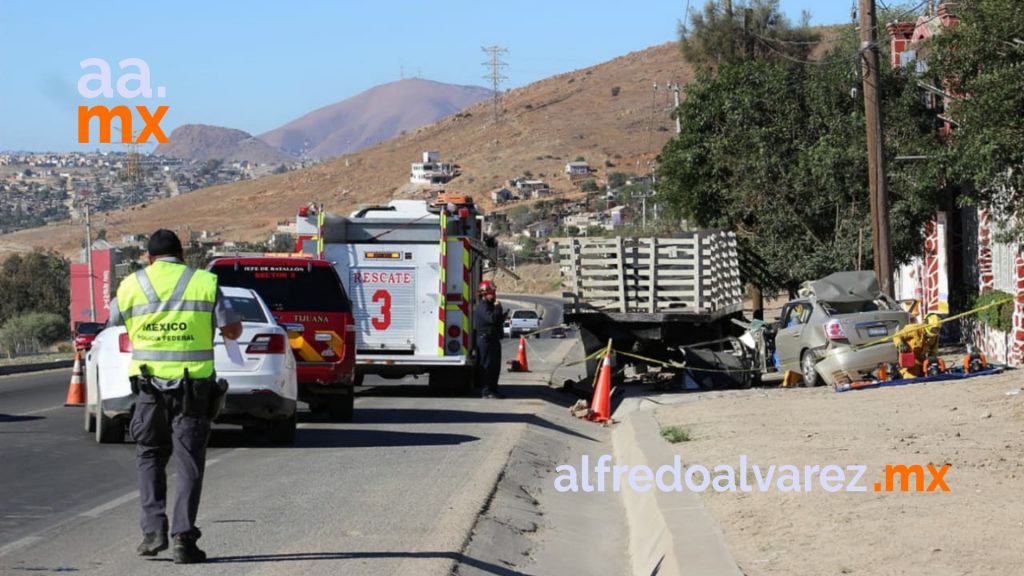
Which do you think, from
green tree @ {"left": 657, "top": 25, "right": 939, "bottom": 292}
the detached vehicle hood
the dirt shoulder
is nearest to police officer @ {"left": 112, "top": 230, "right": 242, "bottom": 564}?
the dirt shoulder

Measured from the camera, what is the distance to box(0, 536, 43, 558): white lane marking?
8922mm

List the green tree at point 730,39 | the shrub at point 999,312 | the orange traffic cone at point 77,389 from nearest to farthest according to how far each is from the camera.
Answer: the orange traffic cone at point 77,389 → the shrub at point 999,312 → the green tree at point 730,39

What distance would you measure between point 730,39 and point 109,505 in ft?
141

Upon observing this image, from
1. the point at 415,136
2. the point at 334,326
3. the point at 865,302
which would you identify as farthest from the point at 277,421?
the point at 415,136

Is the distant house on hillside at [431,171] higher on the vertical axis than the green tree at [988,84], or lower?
higher

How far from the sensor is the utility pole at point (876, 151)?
24.8 m

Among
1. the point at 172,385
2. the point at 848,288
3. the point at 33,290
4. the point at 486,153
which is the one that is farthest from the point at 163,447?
the point at 486,153

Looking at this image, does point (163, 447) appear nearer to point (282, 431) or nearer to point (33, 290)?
point (282, 431)

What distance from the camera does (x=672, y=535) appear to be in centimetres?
946

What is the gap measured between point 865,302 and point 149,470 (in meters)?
16.9

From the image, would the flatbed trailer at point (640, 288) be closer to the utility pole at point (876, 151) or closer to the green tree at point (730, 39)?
the utility pole at point (876, 151)

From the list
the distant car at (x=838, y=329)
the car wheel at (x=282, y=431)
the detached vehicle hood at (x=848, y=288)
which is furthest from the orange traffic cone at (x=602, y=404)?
the car wheel at (x=282, y=431)

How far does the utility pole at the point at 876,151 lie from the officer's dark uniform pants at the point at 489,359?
6781 mm

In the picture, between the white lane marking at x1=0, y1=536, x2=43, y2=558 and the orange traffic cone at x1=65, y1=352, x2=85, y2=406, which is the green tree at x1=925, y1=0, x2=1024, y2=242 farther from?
the white lane marking at x1=0, y1=536, x2=43, y2=558
